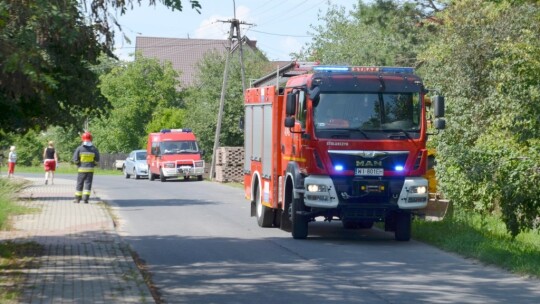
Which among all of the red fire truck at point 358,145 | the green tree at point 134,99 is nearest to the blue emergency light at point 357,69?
the red fire truck at point 358,145

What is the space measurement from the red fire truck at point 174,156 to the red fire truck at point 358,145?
28.9 meters

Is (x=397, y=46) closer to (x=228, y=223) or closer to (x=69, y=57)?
(x=228, y=223)

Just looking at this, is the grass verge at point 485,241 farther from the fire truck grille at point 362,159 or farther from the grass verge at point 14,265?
the grass verge at point 14,265

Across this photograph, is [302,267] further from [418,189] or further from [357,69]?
[357,69]

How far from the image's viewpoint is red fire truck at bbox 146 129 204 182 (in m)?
46.6

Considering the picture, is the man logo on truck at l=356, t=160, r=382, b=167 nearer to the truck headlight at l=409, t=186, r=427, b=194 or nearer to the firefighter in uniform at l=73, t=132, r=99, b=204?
the truck headlight at l=409, t=186, r=427, b=194

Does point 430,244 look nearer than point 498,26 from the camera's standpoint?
Yes

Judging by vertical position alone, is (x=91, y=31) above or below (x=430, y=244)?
above

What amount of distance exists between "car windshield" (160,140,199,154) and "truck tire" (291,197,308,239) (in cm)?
2948

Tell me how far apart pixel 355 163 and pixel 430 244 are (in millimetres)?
2010

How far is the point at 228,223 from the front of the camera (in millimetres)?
21406

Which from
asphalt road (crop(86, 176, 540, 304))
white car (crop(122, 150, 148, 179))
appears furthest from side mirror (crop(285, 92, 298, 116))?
white car (crop(122, 150, 148, 179))

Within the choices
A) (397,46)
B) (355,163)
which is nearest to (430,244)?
(355,163)

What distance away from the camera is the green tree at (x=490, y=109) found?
15.3m
